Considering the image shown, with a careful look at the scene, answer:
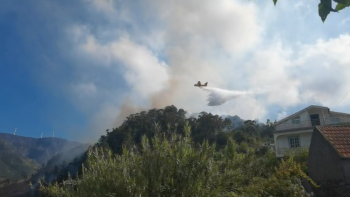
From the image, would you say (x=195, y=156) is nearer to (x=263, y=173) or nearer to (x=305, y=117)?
(x=263, y=173)

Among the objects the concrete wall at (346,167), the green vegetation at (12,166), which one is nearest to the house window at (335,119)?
the concrete wall at (346,167)

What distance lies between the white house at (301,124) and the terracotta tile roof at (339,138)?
697 inches

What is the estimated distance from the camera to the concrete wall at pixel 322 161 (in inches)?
669

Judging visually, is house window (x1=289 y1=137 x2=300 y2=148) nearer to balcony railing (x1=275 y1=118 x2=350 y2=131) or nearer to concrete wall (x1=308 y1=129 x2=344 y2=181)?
balcony railing (x1=275 y1=118 x2=350 y2=131)

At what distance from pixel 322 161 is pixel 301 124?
70.0 ft

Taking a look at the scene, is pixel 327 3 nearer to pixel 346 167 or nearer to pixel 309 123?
pixel 346 167

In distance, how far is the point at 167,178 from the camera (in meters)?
7.07

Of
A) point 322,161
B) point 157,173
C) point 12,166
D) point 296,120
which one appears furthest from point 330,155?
point 12,166

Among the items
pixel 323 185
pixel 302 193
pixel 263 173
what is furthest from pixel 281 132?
pixel 302 193

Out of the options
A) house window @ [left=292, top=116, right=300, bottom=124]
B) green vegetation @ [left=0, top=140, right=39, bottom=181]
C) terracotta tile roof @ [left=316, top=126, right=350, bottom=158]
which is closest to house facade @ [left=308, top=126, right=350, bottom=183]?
terracotta tile roof @ [left=316, top=126, right=350, bottom=158]

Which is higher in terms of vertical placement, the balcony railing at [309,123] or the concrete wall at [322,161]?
the balcony railing at [309,123]

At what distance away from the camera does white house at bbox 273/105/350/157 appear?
122 feet

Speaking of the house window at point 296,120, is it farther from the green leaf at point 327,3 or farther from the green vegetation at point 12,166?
the green vegetation at point 12,166

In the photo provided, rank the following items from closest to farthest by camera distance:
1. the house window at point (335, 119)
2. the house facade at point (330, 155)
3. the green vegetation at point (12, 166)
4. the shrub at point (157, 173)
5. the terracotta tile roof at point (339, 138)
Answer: the shrub at point (157, 173) → the house facade at point (330, 155) → the terracotta tile roof at point (339, 138) → the house window at point (335, 119) → the green vegetation at point (12, 166)
